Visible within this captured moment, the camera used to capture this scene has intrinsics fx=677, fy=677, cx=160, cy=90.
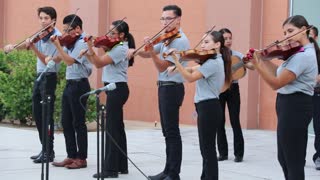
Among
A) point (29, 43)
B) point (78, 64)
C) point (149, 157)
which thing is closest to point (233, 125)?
Result: point (149, 157)

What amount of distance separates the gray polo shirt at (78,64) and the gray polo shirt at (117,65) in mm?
441

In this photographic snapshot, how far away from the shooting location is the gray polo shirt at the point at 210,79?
6.75 metres

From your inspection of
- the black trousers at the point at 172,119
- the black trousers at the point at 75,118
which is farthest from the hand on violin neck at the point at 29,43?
the black trousers at the point at 172,119

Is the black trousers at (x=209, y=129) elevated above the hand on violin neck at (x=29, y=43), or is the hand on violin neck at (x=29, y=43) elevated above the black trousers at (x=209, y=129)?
the hand on violin neck at (x=29, y=43)

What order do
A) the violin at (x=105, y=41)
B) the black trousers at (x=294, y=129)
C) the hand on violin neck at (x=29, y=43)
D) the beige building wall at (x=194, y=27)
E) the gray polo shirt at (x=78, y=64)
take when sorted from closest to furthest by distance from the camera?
the black trousers at (x=294, y=129), the violin at (x=105, y=41), the gray polo shirt at (x=78, y=64), the hand on violin neck at (x=29, y=43), the beige building wall at (x=194, y=27)

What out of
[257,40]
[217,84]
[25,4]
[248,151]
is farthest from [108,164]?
[25,4]

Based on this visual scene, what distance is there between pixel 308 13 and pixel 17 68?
5603mm

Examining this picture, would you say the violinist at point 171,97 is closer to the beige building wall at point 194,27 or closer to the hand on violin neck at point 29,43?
the hand on violin neck at point 29,43

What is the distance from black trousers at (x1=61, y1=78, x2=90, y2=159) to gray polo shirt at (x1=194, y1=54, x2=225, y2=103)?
2.00 m

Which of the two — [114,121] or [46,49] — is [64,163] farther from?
[46,49]

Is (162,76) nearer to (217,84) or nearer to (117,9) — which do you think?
(217,84)

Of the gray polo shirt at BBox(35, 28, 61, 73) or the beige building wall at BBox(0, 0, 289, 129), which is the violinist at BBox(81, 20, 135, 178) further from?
→ the beige building wall at BBox(0, 0, 289, 129)

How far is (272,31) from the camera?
41.6 ft

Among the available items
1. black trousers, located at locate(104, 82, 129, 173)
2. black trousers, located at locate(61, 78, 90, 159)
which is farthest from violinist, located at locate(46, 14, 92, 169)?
black trousers, located at locate(104, 82, 129, 173)
